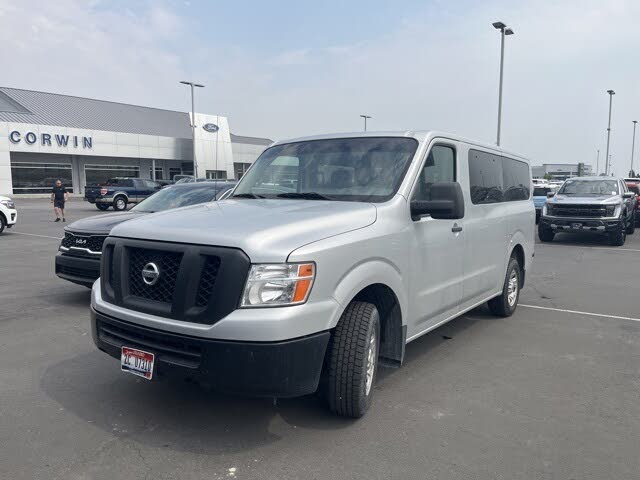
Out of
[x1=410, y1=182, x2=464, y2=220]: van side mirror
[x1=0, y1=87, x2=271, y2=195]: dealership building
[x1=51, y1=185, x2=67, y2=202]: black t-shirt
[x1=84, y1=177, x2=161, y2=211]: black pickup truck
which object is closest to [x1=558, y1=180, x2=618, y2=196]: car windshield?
[x1=410, y1=182, x2=464, y2=220]: van side mirror

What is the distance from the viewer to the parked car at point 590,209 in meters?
14.8

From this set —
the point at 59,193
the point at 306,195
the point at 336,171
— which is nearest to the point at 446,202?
the point at 336,171

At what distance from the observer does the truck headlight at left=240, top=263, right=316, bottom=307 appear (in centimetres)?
316

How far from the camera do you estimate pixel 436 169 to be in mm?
4688

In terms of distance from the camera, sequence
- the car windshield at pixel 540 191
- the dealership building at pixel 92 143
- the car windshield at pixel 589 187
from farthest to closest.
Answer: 1. the dealership building at pixel 92 143
2. the car windshield at pixel 540 191
3. the car windshield at pixel 589 187

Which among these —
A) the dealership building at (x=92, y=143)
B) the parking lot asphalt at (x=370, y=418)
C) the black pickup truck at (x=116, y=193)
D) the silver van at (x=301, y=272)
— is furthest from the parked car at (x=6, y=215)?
the dealership building at (x=92, y=143)

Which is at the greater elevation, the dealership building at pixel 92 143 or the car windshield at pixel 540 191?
the dealership building at pixel 92 143

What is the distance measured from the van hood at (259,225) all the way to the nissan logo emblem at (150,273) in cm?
18

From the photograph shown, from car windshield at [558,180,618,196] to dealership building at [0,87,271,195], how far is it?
2361cm

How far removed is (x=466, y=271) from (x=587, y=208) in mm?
11555

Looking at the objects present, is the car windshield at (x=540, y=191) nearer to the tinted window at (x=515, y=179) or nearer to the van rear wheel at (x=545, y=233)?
the van rear wheel at (x=545, y=233)

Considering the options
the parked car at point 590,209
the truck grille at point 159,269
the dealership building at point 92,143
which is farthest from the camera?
the dealership building at point 92,143

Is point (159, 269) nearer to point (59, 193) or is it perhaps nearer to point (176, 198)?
point (176, 198)

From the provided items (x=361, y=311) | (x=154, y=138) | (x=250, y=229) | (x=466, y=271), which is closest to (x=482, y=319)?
(x=466, y=271)
